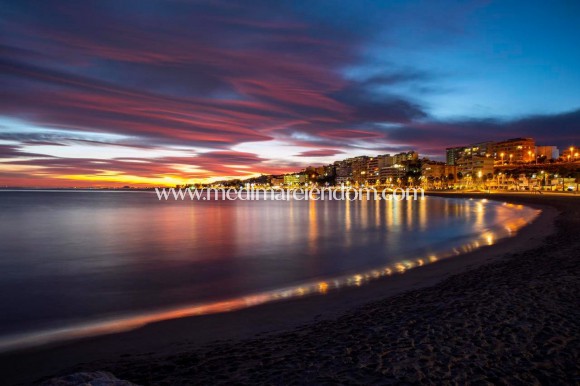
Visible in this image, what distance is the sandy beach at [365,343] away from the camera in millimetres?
4645

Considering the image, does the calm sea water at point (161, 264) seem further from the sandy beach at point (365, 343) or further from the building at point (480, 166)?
the building at point (480, 166)

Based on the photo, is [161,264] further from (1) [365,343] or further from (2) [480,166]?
(2) [480,166]

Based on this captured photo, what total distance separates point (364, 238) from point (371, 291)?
14.1 meters

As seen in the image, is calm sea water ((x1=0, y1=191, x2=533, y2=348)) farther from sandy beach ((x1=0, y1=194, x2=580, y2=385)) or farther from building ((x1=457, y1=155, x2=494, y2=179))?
building ((x1=457, y1=155, x2=494, y2=179))

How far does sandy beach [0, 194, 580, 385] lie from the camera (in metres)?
4.64

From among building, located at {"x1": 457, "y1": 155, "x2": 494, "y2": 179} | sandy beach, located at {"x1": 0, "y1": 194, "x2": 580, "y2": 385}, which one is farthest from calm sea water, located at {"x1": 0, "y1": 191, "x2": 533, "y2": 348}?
building, located at {"x1": 457, "y1": 155, "x2": 494, "y2": 179}

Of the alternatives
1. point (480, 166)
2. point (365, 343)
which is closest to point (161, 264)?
point (365, 343)

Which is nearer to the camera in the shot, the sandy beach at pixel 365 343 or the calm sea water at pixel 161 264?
the sandy beach at pixel 365 343

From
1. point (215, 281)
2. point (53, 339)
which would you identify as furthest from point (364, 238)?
point (53, 339)

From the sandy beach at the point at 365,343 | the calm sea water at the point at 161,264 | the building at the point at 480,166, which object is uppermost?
the building at the point at 480,166

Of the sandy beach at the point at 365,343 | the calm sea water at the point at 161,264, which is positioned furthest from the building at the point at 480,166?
the sandy beach at the point at 365,343

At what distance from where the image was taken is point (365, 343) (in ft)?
18.5

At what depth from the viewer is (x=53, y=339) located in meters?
7.36

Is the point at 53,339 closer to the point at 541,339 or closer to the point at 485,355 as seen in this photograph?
the point at 485,355
